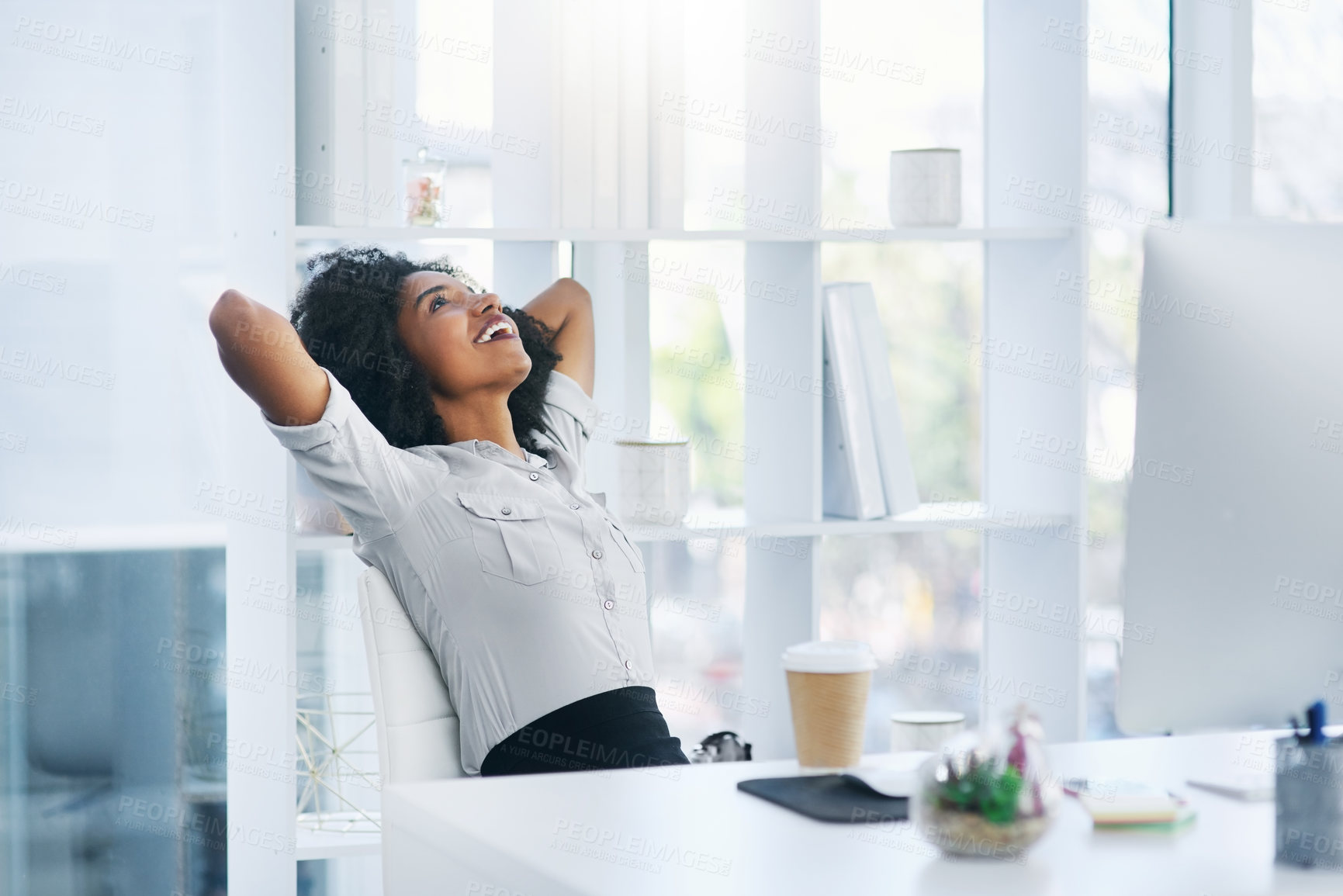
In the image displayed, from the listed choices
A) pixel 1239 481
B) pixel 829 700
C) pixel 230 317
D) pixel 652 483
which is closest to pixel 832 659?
pixel 829 700

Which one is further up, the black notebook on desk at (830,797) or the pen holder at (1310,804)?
the pen holder at (1310,804)

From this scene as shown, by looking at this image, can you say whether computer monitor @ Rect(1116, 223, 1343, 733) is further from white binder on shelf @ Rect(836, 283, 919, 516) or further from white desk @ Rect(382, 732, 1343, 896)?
white binder on shelf @ Rect(836, 283, 919, 516)

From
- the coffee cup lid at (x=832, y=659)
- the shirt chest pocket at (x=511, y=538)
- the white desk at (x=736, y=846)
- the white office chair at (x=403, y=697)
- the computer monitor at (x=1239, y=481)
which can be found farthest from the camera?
the shirt chest pocket at (x=511, y=538)

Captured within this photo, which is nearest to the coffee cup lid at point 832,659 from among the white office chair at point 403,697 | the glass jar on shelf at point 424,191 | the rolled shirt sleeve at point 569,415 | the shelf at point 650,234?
the white office chair at point 403,697

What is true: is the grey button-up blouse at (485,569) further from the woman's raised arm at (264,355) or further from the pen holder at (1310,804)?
the pen holder at (1310,804)

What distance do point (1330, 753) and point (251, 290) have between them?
2019mm

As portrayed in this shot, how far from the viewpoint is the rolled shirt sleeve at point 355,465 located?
184 centimetres

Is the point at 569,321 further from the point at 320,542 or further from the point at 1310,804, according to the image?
the point at 1310,804

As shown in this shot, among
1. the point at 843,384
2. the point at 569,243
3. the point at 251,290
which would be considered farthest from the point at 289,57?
the point at 843,384

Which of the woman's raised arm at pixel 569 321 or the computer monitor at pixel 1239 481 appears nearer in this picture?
the computer monitor at pixel 1239 481

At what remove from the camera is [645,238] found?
2.37 meters

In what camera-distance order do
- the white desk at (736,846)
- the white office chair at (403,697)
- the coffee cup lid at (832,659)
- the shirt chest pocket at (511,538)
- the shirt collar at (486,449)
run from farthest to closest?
the shirt collar at (486,449) → the shirt chest pocket at (511,538) → the white office chair at (403,697) → the coffee cup lid at (832,659) → the white desk at (736,846)

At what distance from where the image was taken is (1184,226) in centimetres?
107

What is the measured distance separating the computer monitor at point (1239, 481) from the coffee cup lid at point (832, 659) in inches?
9.5
